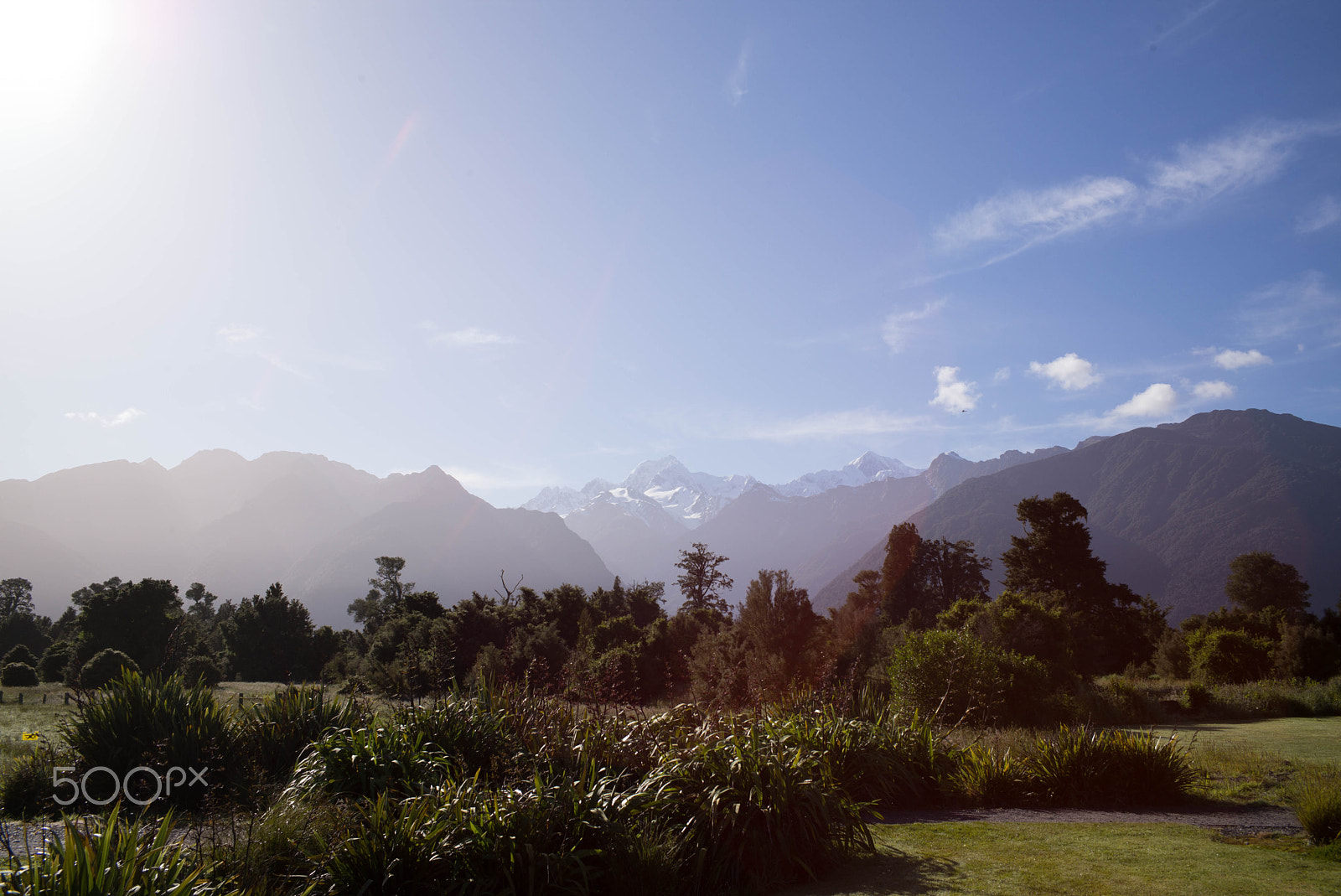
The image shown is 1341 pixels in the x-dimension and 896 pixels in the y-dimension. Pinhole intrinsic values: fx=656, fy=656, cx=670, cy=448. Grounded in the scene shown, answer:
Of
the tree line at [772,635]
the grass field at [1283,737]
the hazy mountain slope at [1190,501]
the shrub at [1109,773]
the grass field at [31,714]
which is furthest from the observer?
the hazy mountain slope at [1190,501]

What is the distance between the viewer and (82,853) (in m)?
3.86

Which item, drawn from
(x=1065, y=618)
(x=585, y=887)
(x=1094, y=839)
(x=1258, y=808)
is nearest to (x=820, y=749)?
(x=1094, y=839)

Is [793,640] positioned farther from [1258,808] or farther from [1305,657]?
[1305,657]

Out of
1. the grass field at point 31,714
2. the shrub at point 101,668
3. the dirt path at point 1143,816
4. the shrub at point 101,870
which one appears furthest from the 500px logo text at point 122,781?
the shrub at point 101,668

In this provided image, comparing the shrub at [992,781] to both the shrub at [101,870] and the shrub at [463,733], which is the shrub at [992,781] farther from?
the shrub at [101,870]

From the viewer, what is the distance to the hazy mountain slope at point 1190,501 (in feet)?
370

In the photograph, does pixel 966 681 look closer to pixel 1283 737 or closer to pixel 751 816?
pixel 1283 737

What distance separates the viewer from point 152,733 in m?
9.05

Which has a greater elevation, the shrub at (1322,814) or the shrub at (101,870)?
the shrub at (101,870)

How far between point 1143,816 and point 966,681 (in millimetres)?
8165

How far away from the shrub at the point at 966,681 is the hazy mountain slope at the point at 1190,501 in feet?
371

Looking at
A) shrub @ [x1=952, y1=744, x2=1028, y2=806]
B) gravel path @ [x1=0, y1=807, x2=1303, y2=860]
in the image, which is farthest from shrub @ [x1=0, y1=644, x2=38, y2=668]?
shrub @ [x1=952, y1=744, x2=1028, y2=806]

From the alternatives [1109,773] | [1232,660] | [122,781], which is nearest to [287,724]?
[122,781]

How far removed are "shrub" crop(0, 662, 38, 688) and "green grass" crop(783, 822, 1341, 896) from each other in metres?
39.9
